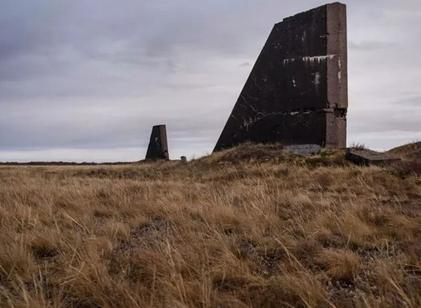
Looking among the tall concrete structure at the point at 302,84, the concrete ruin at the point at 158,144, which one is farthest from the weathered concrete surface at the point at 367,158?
the concrete ruin at the point at 158,144

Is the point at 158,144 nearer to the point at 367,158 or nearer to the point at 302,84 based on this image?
the point at 302,84

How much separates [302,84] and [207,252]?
9.29m

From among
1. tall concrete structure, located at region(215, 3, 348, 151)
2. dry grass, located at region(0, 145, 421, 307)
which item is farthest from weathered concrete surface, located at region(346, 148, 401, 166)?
dry grass, located at region(0, 145, 421, 307)

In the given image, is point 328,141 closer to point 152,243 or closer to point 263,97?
point 263,97

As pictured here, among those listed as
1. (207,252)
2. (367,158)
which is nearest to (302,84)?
(367,158)

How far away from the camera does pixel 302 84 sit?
12109 millimetres

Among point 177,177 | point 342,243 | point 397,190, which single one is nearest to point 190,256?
point 342,243

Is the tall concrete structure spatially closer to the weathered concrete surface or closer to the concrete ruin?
the weathered concrete surface

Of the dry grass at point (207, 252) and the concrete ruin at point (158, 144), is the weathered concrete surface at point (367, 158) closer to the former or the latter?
the dry grass at point (207, 252)

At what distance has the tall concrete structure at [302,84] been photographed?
11703 millimetres

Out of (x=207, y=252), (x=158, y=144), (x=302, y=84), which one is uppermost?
(x=302, y=84)

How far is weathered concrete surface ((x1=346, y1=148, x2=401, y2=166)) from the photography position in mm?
10039

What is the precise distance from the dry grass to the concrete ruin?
38.5 feet

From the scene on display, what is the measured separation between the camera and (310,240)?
12.7 feet
